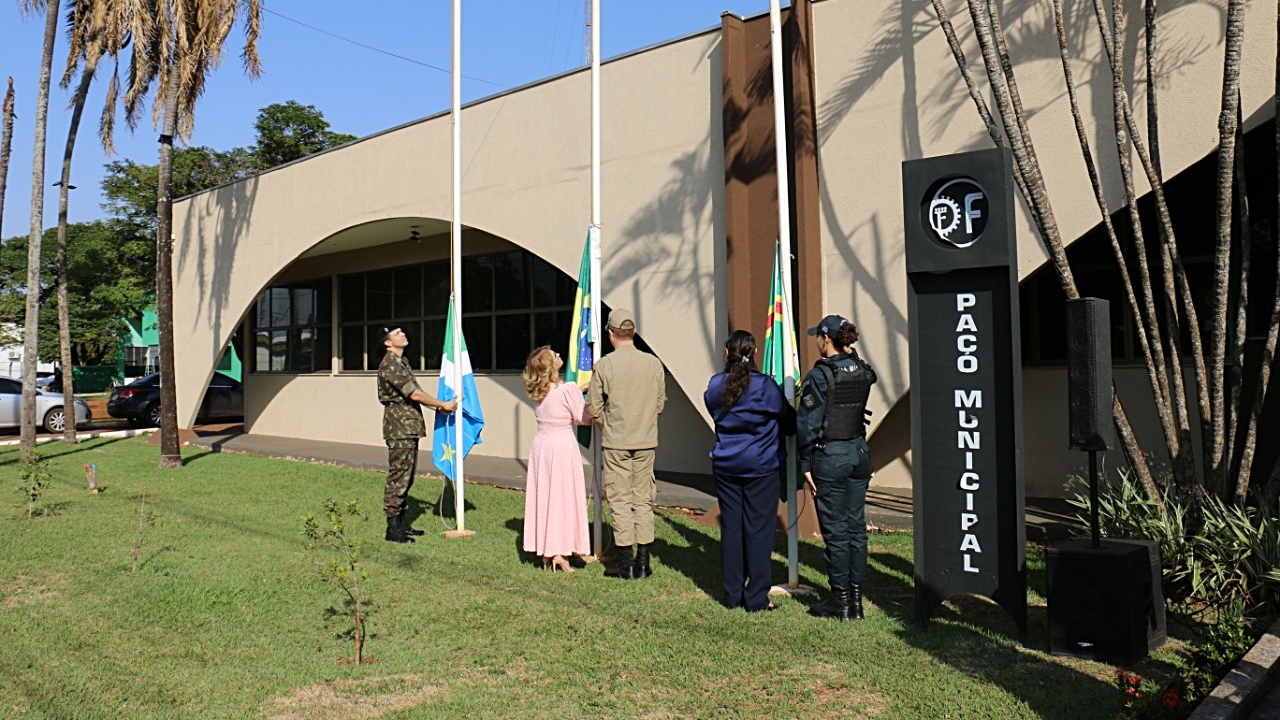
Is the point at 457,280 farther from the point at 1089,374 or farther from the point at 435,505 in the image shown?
the point at 1089,374

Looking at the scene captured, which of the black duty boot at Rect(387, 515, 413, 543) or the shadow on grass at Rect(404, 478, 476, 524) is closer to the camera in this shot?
the black duty boot at Rect(387, 515, 413, 543)

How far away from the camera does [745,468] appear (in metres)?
5.85

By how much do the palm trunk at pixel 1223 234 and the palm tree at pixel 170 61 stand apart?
1319cm

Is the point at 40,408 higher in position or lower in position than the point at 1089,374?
lower

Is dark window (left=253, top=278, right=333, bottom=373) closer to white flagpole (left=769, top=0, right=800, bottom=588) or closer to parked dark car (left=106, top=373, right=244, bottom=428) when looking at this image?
parked dark car (left=106, top=373, right=244, bottom=428)

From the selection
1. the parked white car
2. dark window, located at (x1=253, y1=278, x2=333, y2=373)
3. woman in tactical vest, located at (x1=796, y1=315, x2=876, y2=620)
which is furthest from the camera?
the parked white car

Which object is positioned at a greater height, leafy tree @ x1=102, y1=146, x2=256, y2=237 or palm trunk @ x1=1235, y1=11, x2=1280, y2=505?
leafy tree @ x1=102, y1=146, x2=256, y2=237

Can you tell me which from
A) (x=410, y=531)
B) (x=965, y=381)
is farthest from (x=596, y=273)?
(x=965, y=381)

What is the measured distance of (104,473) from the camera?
13414mm

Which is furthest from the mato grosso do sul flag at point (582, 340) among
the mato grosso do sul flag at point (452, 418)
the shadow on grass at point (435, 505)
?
the shadow on grass at point (435, 505)

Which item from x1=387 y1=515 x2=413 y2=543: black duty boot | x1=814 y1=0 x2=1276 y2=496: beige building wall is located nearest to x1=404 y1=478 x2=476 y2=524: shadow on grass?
x1=387 y1=515 x2=413 y2=543: black duty boot

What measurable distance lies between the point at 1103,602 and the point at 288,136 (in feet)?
128

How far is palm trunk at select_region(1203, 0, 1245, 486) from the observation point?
5.94 meters

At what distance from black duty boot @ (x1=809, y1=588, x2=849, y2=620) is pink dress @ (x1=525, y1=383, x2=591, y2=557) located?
1992 mm
